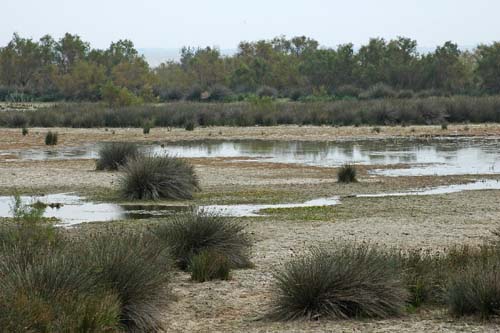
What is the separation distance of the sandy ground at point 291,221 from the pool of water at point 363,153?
2.24m

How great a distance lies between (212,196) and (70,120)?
113ft

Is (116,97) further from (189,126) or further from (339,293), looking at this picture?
(339,293)

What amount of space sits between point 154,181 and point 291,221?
6353mm

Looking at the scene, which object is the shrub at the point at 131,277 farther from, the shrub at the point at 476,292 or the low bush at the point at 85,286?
the shrub at the point at 476,292

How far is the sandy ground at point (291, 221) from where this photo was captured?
34.9 ft

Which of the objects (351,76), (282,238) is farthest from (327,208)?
(351,76)

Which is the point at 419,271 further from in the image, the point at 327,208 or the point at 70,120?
the point at 70,120

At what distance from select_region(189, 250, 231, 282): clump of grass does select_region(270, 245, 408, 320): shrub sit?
223 cm

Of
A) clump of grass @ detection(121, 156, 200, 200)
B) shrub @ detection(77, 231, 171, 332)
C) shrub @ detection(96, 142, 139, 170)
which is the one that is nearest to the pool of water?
shrub @ detection(96, 142, 139, 170)

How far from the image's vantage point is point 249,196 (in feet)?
80.8

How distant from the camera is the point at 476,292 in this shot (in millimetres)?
10484

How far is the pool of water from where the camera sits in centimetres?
3331

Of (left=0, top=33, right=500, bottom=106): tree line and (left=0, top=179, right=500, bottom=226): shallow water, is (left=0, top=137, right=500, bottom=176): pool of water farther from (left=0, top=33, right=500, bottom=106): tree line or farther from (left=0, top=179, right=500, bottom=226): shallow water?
(left=0, top=33, right=500, bottom=106): tree line

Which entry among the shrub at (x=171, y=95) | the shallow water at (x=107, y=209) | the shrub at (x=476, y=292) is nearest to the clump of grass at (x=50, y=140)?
the shallow water at (x=107, y=209)
